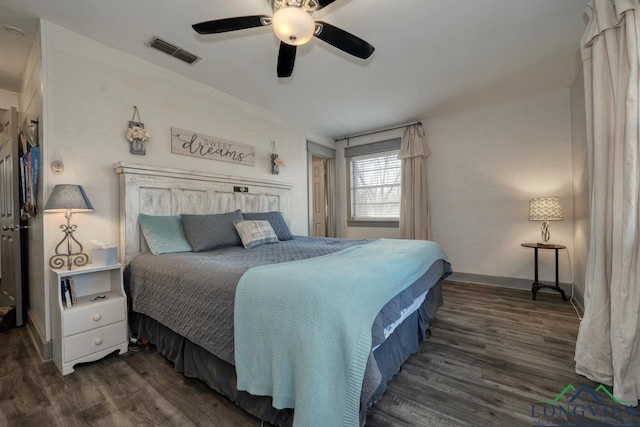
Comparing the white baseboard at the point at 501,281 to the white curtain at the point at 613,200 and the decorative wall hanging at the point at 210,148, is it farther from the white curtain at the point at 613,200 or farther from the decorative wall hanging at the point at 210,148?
the decorative wall hanging at the point at 210,148

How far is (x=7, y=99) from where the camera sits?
10.3 ft

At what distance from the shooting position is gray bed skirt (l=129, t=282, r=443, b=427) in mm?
1297

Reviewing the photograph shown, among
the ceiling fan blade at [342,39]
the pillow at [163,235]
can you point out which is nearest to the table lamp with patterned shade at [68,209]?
the pillow at [163,235]

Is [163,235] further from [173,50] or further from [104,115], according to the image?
[173,50]

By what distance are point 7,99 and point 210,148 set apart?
8.14ft

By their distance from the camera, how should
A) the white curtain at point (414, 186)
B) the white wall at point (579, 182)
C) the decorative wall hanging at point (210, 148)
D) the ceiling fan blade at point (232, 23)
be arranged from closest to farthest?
the ceiling fan blade at point (232, 23)
the white wall at point (579, 182)
the decorative wall hanging at point (210, 148)
the white curtain at point (414, 186)

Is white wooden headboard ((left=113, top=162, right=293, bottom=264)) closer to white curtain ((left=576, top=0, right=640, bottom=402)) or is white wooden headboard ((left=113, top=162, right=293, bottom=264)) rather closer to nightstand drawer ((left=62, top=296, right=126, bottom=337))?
nightstand drawer ((left=62, top=296, right=126, bottom=337))

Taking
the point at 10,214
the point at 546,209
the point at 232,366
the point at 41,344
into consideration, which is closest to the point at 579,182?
the point at 546,209

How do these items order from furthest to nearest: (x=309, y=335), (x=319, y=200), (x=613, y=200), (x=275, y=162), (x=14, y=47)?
Result: (x=319, y=200) < (x=275, y=162) < (x=14, y=47) < (x=613, y=200) < (x=309, y=335)

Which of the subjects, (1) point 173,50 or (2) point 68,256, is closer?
(2) point 68,256

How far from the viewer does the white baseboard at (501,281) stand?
345 cm

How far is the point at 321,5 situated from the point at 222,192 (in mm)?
Result: 2205

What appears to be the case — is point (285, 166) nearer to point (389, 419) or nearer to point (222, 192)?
point (222, 192)

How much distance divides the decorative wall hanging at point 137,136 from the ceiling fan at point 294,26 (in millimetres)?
1281
